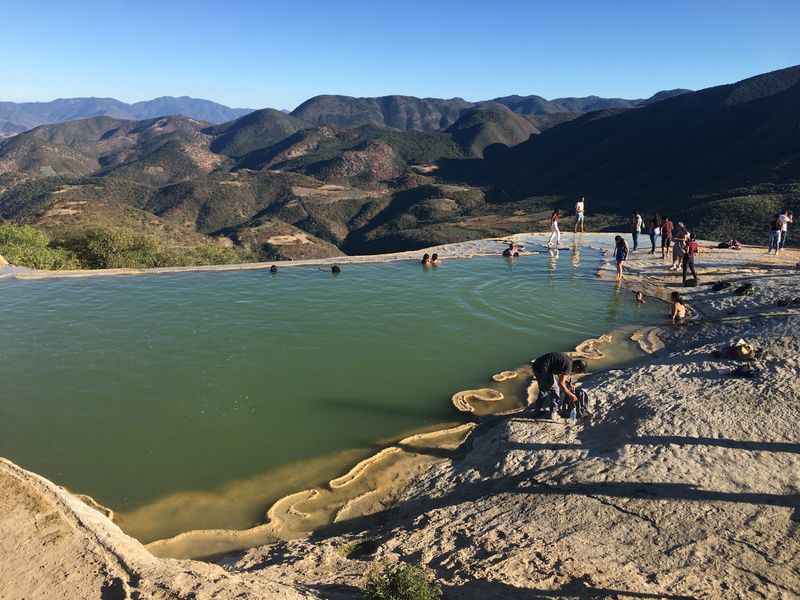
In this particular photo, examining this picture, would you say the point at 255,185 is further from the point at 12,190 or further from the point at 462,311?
the point at 462,311

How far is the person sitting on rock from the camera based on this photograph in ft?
30.3

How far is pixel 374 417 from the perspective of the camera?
11.0 metres

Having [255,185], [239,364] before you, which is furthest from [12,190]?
[239,364]

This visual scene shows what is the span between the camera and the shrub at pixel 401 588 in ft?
16.4

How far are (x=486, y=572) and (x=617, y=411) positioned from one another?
498 centimetres

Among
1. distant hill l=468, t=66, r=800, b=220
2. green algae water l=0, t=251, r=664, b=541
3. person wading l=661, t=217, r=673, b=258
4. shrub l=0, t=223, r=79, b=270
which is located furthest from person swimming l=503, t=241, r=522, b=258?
distant hill l=468, t=66, r=800, b=220

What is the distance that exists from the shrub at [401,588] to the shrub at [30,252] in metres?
27.5

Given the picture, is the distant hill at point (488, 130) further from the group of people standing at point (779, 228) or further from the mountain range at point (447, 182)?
the group of people standing at point (779, 228)

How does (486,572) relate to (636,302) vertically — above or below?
below

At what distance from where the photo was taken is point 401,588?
503 cm

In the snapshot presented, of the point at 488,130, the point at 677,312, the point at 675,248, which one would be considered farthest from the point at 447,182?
the point at 677,312

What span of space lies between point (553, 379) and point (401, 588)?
5490 millimetres

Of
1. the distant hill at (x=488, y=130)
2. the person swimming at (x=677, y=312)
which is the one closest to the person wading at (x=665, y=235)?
the person swimming at (x=677, y=312)

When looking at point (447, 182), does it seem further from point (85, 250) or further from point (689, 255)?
point (689, 255)
